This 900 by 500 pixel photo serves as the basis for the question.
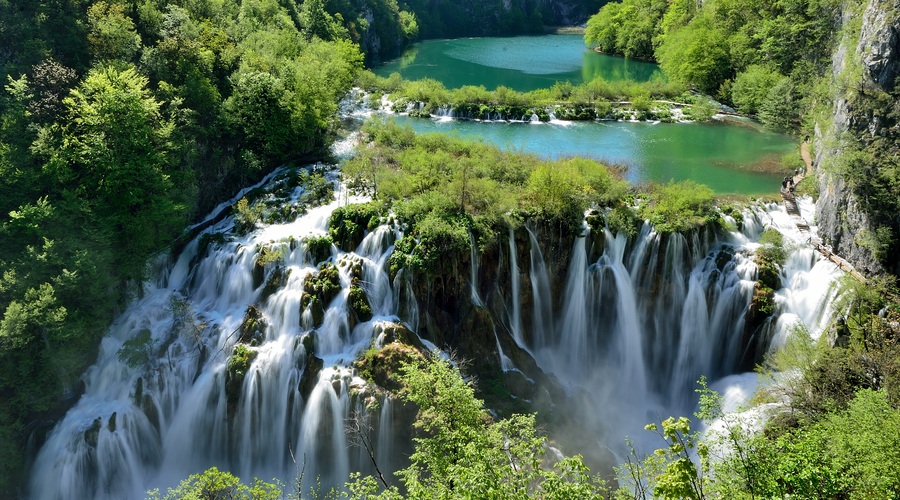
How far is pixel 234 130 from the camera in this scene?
30.7 m

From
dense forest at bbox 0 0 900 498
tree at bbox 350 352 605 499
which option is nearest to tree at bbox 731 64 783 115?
dense forest at bbox 0 0 900 498

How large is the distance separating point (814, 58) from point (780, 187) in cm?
2034

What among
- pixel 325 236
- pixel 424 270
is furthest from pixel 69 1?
pixel 424 270

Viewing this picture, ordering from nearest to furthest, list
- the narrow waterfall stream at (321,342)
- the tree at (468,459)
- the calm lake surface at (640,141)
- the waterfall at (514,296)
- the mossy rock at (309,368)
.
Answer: the tree at (468,459) → the narrow waterfall stream at (321,342) → the mossy rock at (309,368) → the waterfall at (514,296) → the calm lake surface at (640,141)

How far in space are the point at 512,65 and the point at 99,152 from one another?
223ft

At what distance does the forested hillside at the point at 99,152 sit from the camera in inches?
808

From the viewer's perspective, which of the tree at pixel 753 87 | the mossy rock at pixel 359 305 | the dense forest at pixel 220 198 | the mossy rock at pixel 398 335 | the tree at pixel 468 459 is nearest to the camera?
the tree at pixel 468 459

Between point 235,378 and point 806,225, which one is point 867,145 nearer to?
point 806,225

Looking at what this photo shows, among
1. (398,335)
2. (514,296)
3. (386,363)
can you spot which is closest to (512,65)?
(514,296)

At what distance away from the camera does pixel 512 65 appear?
81875mm

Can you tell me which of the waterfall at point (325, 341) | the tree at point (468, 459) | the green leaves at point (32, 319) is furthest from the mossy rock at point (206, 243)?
the tree at point (468, 459)

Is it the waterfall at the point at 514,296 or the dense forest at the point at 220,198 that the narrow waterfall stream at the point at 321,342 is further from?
the dense forest at the point at 220,198

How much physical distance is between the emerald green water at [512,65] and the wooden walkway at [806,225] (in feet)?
124

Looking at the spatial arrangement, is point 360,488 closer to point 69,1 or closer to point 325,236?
point 325,236
